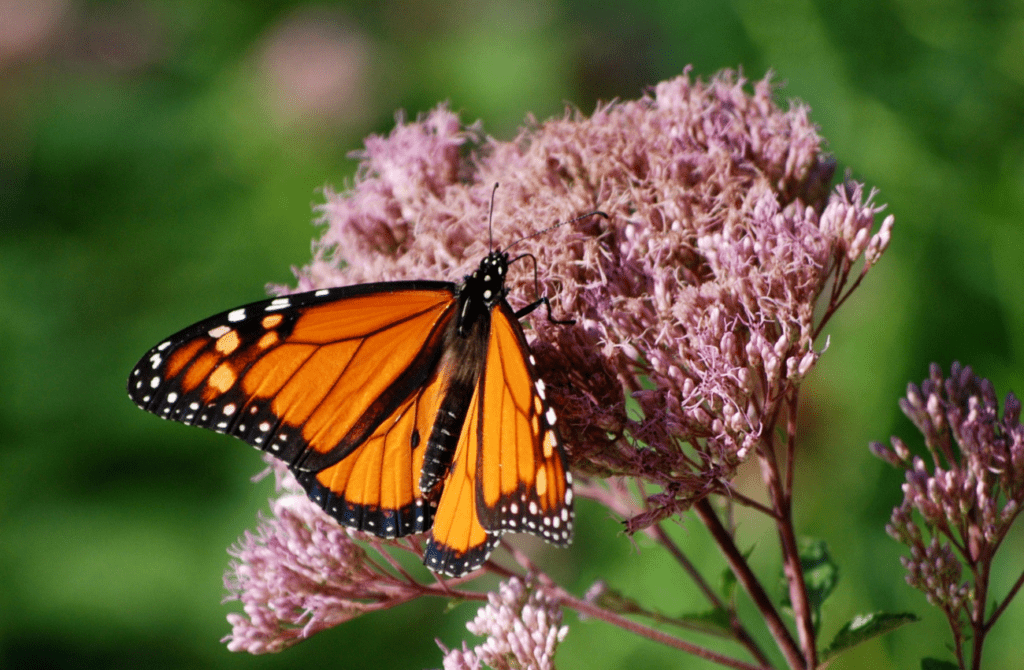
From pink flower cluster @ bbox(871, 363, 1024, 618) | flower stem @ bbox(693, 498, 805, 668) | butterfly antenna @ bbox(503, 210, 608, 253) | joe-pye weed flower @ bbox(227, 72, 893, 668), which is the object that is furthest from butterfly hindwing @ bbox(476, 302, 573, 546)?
pink flower cluster @ bbox(871, 363, 1024, 618)

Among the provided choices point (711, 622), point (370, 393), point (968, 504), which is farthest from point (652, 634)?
point (370, 393)

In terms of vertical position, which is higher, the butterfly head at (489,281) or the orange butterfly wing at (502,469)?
the butterfly head at (489,281)

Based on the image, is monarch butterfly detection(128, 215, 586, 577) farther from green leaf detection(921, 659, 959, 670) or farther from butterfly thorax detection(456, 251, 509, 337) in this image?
green leaf detection(921, 659, 959, 670)

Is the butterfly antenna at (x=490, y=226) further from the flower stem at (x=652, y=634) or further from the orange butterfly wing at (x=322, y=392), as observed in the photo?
the flower stem at (x=652, y=634)

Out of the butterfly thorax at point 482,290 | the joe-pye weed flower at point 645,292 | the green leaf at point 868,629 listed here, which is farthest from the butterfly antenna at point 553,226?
the green leaf at point 868,629

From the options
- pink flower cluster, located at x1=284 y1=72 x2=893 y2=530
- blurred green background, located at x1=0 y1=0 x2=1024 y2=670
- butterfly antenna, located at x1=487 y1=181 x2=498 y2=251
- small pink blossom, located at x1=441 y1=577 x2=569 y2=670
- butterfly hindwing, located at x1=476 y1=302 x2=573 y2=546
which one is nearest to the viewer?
butterfly hindwing, located at x1=476 y1=302 x2=573 y2=546

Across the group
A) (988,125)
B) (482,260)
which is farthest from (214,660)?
(988,125)
